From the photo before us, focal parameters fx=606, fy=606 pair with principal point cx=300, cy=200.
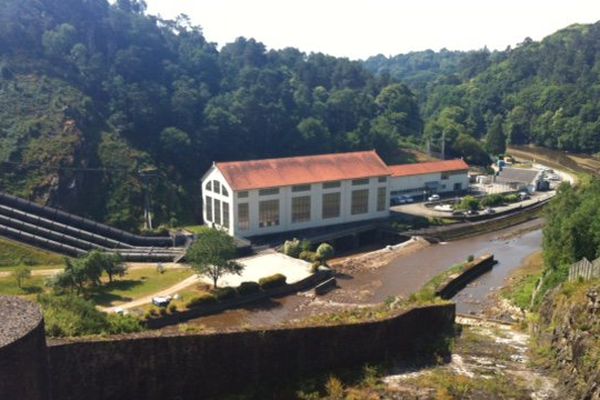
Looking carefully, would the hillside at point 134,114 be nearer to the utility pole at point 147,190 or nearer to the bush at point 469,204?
the utility pole at point 147,190

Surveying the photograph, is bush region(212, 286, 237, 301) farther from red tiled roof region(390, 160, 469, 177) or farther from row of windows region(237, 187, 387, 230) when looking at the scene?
red tiled roof region(390, 160, 469, 177)

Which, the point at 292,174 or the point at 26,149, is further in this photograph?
the point at 26,149

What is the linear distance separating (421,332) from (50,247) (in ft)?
110

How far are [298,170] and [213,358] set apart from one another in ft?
124

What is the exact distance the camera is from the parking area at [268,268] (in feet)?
135

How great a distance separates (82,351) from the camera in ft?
48.7

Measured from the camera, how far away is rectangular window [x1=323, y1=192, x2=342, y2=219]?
54.3 m

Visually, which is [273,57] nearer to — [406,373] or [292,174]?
[292,174]

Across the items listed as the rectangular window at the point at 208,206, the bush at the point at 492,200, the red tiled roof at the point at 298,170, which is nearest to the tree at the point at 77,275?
the red tiled roof at the point at 298,170

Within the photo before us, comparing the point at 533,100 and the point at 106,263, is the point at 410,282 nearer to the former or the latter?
the point at 106,263

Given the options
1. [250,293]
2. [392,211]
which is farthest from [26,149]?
[392,211]

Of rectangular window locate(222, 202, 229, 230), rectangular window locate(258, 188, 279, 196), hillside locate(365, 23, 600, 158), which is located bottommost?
rectangular window locate(222, 202, 229, 230)

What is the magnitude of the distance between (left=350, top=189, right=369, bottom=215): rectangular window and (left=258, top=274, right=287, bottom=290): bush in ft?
56.5

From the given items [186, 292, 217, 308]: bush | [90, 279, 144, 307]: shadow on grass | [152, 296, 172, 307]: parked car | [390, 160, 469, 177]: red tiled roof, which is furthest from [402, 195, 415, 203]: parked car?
[152, 296, 172, 307]: parked car
